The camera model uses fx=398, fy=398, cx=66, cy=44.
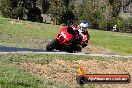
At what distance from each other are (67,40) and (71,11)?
2147 inches

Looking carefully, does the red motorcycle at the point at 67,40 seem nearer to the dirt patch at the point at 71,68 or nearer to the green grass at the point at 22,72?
the green grass at the point at 22,72

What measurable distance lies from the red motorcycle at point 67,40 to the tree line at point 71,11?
160 feet

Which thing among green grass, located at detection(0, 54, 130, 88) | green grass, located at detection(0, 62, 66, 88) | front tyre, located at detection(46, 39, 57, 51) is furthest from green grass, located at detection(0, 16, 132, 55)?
green grass, located at detection(0, 62, 66, 88)

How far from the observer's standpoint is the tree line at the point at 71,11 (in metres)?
70.7

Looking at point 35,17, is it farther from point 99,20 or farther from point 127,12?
point 127,12

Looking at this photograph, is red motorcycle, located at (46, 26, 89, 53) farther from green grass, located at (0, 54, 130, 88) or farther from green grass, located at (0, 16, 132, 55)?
green grass, located at (0, 16, 132, 55)

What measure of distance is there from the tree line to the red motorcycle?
1917 inches

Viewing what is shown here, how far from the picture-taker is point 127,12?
97375mm

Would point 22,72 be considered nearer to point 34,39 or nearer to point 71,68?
point 71,68

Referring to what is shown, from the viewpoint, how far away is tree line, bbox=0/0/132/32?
2783 inches

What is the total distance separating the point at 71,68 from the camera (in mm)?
16703

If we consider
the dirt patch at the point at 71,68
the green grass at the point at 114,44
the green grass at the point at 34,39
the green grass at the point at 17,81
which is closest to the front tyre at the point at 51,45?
the dirt patch at the point at 71,68

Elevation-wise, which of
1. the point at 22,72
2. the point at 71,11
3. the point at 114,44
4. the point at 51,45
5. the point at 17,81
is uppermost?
the point at 17,81

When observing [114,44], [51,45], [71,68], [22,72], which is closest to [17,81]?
[22,72]
